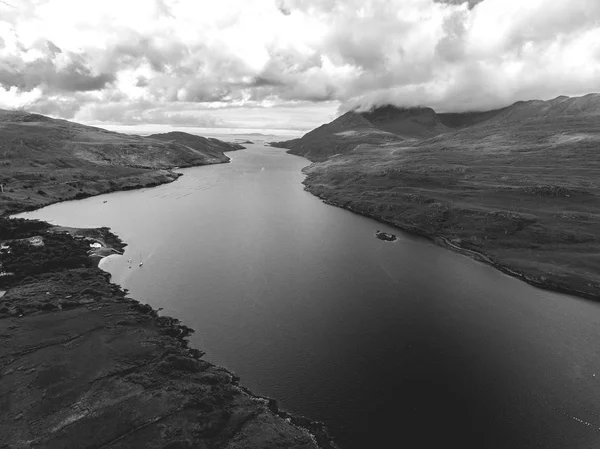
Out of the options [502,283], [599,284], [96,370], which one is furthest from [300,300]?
[599,284]

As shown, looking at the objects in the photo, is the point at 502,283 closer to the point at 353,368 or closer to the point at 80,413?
the point at 353,368

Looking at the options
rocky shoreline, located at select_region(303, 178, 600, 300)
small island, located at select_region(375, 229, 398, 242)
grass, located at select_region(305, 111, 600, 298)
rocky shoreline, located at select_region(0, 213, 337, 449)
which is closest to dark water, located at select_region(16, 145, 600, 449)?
rocky shoreline, located at select_region(303, 178, 600, 300)

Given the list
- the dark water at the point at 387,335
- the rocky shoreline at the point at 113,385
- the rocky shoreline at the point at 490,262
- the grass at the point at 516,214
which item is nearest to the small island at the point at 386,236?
the dark water at the point at 387,335

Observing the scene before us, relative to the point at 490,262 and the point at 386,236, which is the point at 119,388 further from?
the point at 386,236

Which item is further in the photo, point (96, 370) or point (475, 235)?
point (475, 235)

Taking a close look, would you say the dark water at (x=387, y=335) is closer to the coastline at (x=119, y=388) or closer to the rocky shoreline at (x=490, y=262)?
the rocky shoreline at (x=490, y=262)

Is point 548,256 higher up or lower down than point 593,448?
higher up

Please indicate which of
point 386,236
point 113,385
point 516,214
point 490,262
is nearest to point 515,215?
point 516,214
